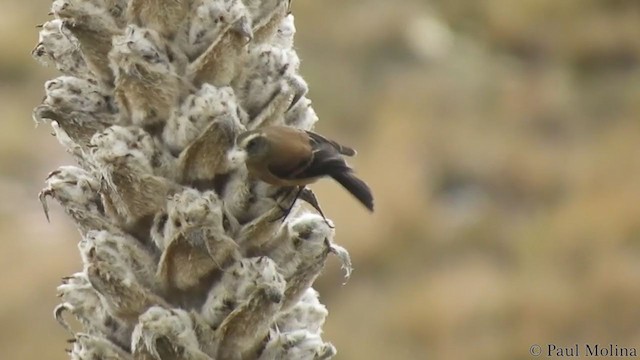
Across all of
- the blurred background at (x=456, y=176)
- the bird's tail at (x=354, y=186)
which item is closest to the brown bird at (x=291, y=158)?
the bird's tail at (x=354, y=186)

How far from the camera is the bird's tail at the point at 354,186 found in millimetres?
1115

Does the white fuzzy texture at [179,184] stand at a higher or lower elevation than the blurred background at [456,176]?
lower

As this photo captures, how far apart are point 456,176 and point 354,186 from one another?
→ 19.0 ft

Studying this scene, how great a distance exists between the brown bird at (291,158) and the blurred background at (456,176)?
15.1 ft

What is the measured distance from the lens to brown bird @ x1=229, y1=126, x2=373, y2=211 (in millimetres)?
1072

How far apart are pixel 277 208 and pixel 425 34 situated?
23.4 feet

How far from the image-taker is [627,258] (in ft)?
19.7

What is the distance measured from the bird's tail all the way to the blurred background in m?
4.60

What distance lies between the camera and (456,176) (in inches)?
269

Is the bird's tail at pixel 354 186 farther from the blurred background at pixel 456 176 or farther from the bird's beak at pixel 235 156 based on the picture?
the blurred background at pixel 456 176

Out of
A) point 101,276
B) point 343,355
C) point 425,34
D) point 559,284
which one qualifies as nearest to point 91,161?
point 101,276

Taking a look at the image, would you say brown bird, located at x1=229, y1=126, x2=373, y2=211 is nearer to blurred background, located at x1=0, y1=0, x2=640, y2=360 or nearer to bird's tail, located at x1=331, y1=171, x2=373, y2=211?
bird's tail, located at x1=331, y1=171, x2=373, y2=211

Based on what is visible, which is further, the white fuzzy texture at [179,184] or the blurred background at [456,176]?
the blurred background at [456,176]

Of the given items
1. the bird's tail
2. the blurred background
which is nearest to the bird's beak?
the bird's tail
